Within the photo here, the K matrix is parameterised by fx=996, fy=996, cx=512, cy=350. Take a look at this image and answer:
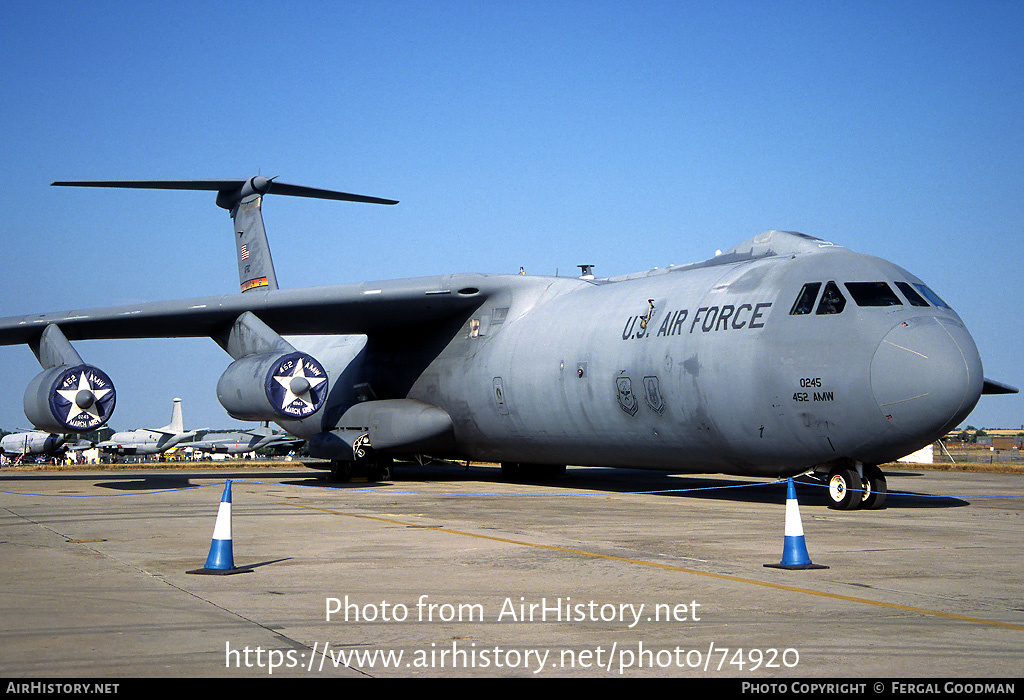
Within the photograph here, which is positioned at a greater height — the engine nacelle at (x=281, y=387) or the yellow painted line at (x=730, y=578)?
the engine nacelle at (x=281, y=387)

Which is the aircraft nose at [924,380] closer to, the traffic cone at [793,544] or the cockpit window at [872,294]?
the cockpit window at [872,294]

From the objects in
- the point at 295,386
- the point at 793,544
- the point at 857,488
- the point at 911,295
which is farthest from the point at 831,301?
the point at 295,386

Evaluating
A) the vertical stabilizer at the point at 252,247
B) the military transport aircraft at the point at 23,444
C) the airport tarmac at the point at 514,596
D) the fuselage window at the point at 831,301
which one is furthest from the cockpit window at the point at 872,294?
the military transport aircraft at the point at 23,444

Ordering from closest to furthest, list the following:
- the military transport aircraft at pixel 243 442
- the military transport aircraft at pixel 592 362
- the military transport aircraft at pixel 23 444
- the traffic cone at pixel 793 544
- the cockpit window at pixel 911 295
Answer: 1. the traffic cone at pixel 793 544
2. the military transport aircraft at pixel 592 362
3. the cockpit window at pixel 911 295
4. the military transport aircraft at pixel 243 442
5. the military transport aircraft at pixel 23 444

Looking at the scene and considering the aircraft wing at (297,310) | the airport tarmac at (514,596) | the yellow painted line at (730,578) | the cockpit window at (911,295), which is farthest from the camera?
the aircraft wing at (297,310)

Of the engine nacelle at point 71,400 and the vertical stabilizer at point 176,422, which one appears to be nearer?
the engine nacelle at point 71,400

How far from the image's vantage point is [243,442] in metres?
81.2

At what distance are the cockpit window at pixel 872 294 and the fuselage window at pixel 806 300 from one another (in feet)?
1.37

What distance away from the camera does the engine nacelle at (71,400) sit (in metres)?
18.3

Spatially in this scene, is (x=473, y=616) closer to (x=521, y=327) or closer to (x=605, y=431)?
(x=605, y=431)

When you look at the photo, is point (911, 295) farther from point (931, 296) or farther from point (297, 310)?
point (297, 310)

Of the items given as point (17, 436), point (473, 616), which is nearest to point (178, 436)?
point (17, 436)

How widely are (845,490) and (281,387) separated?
9.68m

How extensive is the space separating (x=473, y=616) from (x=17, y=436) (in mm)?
80988
